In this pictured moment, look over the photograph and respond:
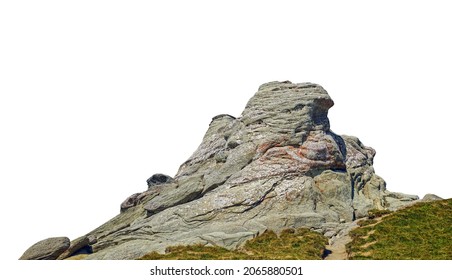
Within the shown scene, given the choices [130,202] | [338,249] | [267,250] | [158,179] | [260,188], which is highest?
[158,179]

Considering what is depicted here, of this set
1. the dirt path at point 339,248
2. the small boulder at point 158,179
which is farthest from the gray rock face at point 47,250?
the dirt path at point 339,248

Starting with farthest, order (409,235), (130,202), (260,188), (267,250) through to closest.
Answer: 1. (130,202)
2. (260,188)
3. (409,235)
4. (267,250)

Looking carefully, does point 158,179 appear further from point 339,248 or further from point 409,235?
point 409,235

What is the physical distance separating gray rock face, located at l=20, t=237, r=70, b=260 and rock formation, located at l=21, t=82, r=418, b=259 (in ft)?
10.9

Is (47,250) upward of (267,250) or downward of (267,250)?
upward

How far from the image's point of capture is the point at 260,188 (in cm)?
5169

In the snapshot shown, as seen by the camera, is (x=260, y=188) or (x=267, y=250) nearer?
(x=267, y=250)

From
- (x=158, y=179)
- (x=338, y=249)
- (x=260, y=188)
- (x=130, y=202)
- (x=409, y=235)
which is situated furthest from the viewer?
(x=158, y=179)

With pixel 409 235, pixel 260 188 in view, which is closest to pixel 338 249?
pixel 409 235

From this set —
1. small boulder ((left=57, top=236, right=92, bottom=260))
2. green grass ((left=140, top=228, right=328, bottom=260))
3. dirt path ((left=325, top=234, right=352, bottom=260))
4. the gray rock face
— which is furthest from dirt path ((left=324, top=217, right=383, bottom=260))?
the gray rock face

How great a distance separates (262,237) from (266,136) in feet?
53.4

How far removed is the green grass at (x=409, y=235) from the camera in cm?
3762

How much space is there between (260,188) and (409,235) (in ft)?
53.8

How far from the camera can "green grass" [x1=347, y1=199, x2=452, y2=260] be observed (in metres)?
37.6
